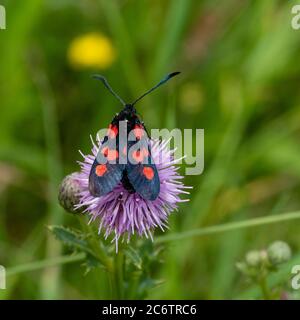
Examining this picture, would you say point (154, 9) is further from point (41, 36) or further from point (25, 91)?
point (25, 91)

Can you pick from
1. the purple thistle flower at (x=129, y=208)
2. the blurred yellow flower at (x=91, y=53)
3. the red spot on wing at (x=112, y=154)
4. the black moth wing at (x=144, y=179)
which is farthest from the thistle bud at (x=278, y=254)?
the blurred yellow flower at (x=91, y=53)

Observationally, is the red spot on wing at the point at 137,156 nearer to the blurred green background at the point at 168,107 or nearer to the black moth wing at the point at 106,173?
the black moth wing at the point at 106,173

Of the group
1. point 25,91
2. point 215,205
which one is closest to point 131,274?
point 215,205

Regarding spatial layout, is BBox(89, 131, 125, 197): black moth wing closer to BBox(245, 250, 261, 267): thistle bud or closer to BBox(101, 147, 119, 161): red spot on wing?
BBox(101, 147, 119, 161): red spot on wing

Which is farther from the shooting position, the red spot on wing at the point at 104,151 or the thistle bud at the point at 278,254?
the thistle bud at the point at 278,254

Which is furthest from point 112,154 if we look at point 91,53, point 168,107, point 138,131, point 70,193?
point 91,53
